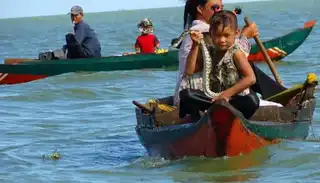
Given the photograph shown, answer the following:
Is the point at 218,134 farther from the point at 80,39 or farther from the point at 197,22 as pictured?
the point at 80,39

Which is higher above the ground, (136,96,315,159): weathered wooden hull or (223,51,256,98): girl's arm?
(223,51,256,98): girl's arm

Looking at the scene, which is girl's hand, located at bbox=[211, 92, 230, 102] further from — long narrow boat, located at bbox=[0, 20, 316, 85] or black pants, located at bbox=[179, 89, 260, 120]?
long narrow boat, located at bbox=[0, 20, 316, 85]

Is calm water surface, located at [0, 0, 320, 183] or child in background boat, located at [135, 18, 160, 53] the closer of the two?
calm water surface, located at [0, 0, 320, 183]

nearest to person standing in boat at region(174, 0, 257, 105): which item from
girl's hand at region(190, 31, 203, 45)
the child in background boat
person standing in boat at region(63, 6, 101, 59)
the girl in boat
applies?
the girl in boat

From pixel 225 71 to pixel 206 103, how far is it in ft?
0.92

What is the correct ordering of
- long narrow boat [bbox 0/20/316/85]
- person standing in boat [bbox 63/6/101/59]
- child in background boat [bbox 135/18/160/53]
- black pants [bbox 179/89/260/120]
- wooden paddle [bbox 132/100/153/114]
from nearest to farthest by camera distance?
black pants [bbox 179/89/260/120], wooden paddle [bbox 132/100/153/114], person standing in boat [bbox 63/6/101/59], long narrow boat [bbox 0/20/316/85], child in background boat [bbox 135/18/160/53]

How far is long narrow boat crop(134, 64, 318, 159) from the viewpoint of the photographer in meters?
7.48

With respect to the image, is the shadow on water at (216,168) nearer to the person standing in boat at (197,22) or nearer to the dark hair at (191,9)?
the person standing in boat at (197,22)

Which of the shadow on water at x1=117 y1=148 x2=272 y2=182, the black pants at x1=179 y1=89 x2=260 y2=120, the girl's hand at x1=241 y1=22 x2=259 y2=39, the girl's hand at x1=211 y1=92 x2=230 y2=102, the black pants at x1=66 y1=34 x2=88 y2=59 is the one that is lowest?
the black pants at x1=66 y1=34 x2=88 y2=59

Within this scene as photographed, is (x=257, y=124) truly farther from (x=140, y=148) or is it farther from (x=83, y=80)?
(x=83, y=80)

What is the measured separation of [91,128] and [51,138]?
759 mm

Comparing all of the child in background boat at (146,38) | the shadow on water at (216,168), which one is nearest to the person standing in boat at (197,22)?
the shadow on water at (216,168)

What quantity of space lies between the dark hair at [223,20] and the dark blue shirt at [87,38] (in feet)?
28.4

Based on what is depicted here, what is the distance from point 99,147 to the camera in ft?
33.2
